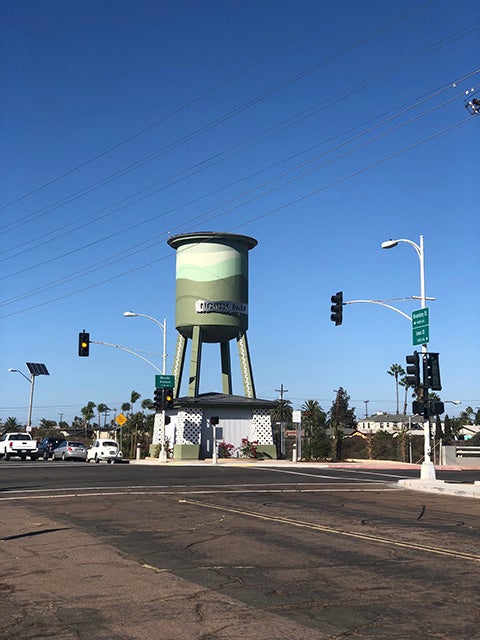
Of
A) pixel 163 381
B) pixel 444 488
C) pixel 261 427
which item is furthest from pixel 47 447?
pixel 444 488

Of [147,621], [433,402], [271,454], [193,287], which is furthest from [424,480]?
[193,287]

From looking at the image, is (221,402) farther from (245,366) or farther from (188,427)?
(245,366)

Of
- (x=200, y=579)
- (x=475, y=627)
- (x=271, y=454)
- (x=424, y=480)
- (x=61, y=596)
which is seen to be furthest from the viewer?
(x=271, y=454)

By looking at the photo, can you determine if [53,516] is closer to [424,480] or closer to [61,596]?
[61,596]

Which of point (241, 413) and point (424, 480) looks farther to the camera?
point (241, 413)

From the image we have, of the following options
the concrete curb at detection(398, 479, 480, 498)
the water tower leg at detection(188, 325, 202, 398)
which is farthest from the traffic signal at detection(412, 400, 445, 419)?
the water tower leg at detection(188, 325, 202, 398)

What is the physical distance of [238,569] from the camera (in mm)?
9375

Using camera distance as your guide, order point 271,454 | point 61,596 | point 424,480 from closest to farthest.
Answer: point 61,596 → point 424,480 → point 271,454

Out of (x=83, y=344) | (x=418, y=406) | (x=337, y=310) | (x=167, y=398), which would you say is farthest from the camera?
(x=167, y=398)

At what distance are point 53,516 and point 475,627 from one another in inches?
429

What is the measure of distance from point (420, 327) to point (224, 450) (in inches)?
1083

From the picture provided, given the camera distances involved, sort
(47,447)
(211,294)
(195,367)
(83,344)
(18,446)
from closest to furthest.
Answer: (83,344) < (18,446) < (195,367) < (211,294) < (47,447)

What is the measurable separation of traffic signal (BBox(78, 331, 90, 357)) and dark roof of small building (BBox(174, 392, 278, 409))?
33.2 feet

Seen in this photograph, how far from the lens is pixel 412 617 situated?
22.4ft
